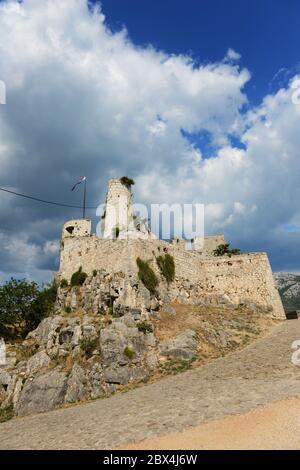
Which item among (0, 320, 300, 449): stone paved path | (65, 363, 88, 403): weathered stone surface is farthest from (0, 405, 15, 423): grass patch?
(65, 363, 88, 403): weathered stone surface

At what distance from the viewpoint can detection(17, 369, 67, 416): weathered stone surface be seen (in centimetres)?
1920

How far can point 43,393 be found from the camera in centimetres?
1988

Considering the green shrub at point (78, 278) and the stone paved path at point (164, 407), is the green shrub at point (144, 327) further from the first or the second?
the green shrub at point (78, 278)

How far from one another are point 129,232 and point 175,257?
7.27m

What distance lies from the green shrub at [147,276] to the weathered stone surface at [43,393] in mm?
11270

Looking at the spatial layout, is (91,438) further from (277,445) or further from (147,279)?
(147,279)

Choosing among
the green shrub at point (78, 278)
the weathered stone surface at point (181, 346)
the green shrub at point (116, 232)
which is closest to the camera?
the weathered stone surface at point (181, 346)

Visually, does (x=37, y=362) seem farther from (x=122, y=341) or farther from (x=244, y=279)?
(x=244, y=279)

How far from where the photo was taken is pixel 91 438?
39.3 ft

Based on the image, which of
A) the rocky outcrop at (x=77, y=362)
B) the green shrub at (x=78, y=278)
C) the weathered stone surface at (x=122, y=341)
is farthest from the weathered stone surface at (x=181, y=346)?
the green shrub at (x=78, y=278)

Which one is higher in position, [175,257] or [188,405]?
[175,257]

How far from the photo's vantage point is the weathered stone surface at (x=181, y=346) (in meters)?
22.8

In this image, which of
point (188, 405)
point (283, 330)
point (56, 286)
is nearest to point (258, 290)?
A: point (283, 330)

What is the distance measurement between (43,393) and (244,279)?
1046 inches
